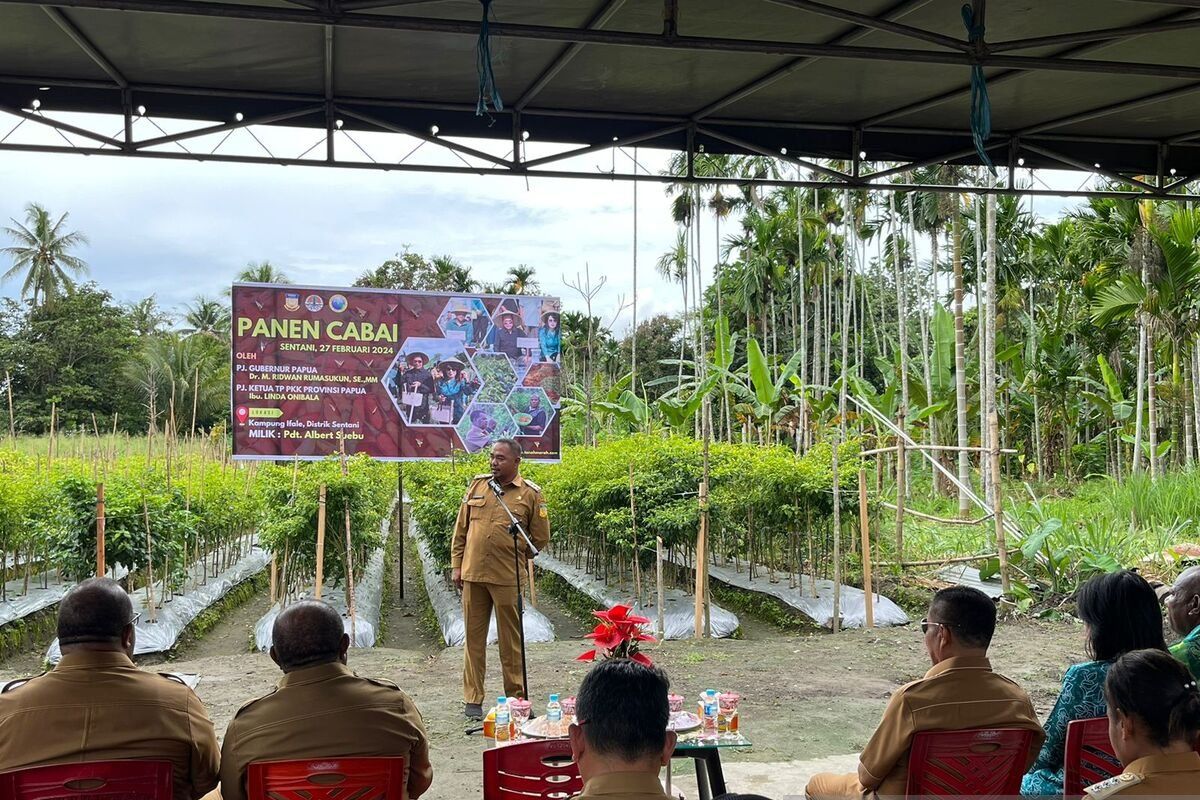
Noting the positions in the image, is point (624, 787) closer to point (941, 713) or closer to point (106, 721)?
point (941, 713)

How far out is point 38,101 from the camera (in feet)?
18.0

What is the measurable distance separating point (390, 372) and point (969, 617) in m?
8.33

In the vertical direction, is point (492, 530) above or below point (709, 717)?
above

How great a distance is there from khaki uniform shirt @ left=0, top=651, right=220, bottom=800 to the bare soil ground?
2.32 meters

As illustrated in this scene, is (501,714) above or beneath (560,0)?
beneath

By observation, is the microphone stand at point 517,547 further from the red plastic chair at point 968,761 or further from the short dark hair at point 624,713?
the short dark hair at point 624,713

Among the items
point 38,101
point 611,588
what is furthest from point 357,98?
point 611,588

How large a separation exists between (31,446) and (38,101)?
18.6m

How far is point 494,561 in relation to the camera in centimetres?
583

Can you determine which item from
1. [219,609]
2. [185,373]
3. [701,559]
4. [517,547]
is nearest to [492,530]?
[517,547]

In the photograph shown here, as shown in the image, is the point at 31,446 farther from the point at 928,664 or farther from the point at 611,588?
the point at 928,664

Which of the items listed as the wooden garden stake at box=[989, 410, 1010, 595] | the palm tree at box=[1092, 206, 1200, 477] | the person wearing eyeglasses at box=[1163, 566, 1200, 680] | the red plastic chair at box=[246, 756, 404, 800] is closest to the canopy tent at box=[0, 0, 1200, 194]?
the person wearing eyeglasses at box=[1163, 566, 1200, 680]

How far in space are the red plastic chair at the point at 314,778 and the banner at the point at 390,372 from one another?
7.79 m

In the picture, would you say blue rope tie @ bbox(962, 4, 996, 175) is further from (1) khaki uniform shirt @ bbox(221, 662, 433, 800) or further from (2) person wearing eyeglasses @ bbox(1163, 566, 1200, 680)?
(1) khaki uniform shirt @ bbox(221, 662, 433, 800)
